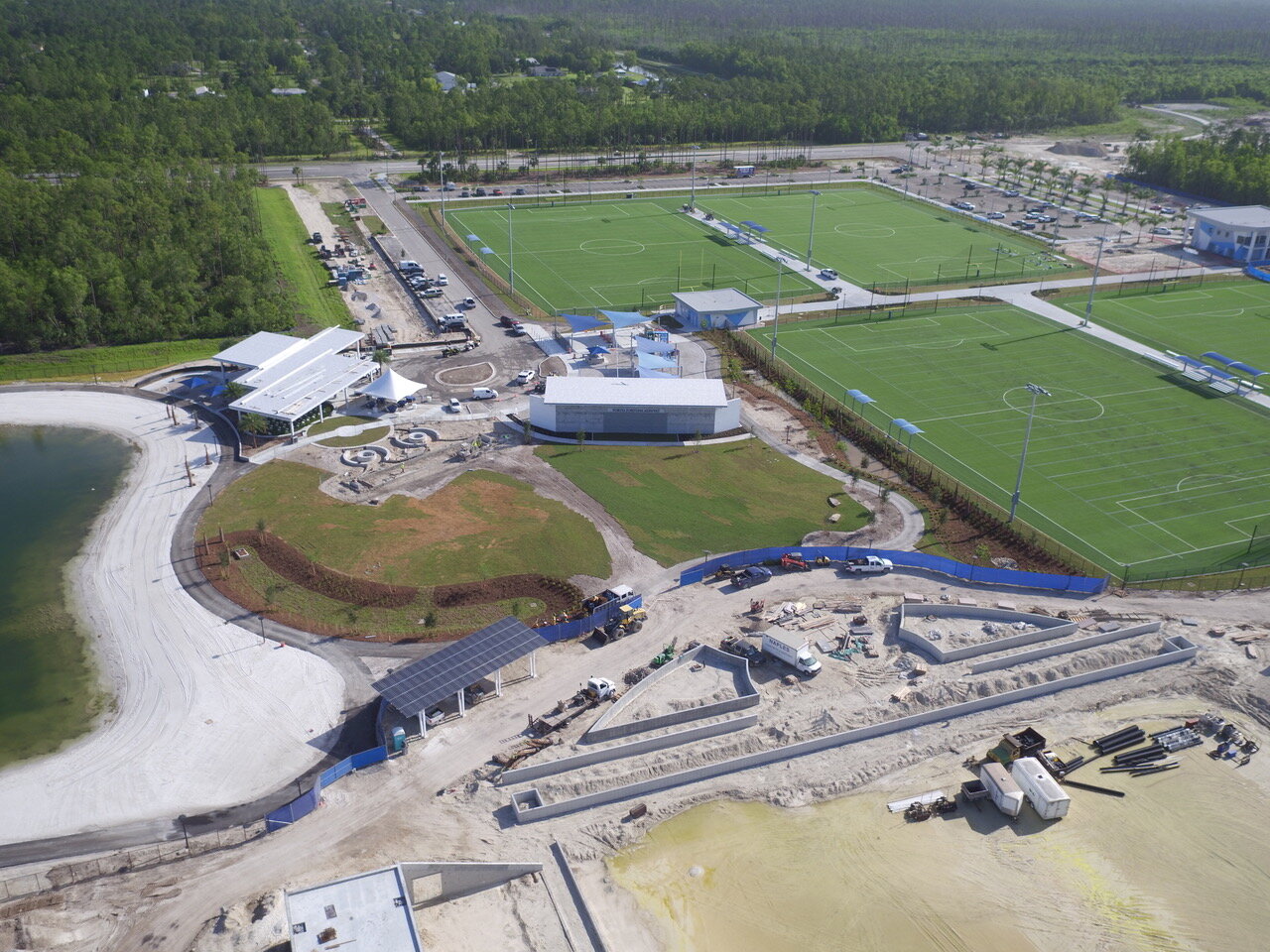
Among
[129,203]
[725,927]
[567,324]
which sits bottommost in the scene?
[725,927]

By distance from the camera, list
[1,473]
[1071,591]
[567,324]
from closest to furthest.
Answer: [1071,591]
[1,473]
[567,324]

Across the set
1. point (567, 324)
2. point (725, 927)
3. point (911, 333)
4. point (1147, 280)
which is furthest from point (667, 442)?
point (1147, 280)

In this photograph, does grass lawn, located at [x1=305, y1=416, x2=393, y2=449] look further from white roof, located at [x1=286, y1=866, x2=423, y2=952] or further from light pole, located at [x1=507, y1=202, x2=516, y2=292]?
white roof, located at [x1=286, y1=866, x2=423, y2=952]

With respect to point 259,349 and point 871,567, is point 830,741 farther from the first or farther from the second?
Answer: point 259,349

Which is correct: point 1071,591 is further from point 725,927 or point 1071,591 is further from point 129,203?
point 129,203

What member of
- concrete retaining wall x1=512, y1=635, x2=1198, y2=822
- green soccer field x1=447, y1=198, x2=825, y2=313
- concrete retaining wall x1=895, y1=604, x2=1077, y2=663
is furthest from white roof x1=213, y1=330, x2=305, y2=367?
concrete retaining wall x1=895, y1=604, x2=1077, y2=663

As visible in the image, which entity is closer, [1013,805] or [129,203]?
[1013,805]
